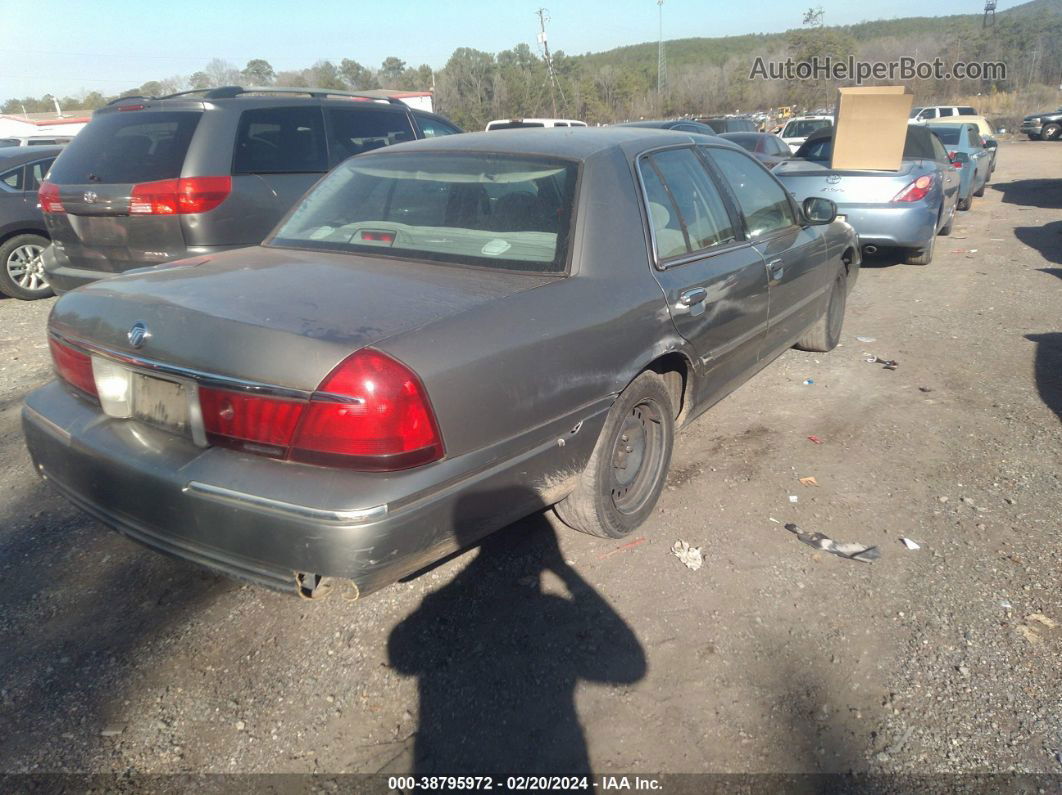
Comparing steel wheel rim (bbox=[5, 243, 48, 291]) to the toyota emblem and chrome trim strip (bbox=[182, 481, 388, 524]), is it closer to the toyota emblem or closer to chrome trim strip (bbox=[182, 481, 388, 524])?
the toyota emblem

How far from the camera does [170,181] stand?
5.37m

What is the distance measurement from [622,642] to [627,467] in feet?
2.83

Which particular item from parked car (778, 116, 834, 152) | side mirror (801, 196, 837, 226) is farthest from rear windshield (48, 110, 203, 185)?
parked car (778, 116, 834, 152)

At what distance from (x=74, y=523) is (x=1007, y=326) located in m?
6.80

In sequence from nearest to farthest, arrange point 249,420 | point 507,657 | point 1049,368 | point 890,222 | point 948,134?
1. point 249,420
2. point 507,657
3. point 1049,368
4. point 890,222
5. point 948,134

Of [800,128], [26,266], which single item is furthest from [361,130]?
[800,128]

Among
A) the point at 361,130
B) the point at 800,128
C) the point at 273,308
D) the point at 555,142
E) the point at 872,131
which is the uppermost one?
the point at 361,130

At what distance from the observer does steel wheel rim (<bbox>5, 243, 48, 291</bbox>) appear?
783 cm

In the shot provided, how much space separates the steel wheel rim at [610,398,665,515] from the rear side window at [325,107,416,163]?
4.25 metres

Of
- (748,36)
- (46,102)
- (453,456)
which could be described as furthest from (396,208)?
(748,36)

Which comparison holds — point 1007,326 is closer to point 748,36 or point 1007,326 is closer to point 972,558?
point 972,558

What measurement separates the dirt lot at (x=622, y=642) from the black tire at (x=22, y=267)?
4.91 meters

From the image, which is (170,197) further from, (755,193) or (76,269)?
(755,193)

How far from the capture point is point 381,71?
72625 mm
